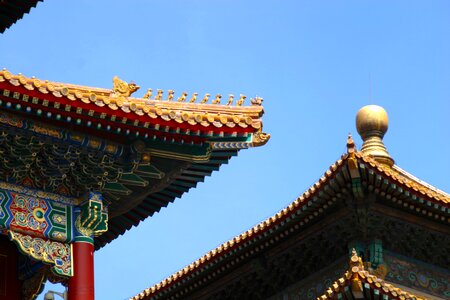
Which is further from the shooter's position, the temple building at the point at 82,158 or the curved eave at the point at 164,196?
the curved eave at the point at 164,196

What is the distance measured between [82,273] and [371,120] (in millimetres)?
13289

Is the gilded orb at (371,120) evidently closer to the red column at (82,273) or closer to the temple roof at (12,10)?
the temple roof at (12,10)

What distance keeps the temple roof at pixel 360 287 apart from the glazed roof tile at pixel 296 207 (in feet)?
0.26

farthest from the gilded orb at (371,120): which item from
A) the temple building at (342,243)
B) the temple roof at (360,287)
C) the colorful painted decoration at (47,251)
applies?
the colorful painted decoration at (47,251)

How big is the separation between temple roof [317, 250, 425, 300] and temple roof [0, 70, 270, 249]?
361 cm

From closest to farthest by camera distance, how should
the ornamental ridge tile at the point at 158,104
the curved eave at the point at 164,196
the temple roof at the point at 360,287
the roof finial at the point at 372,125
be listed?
the ornamental ridge tile at the point at 158,104 < the curved eave at the point at 164,196 < the temple roof at the point at 360,287 < the roof finial at the point at 372,125

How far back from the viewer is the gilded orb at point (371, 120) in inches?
1332

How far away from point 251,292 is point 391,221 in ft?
14.8

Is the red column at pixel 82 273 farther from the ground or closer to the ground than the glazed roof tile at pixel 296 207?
closer to the ground

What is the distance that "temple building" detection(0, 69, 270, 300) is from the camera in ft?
72.8

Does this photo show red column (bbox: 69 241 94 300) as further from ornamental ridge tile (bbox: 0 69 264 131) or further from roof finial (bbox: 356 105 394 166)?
roof finial (bbox: 356 105 394 166)

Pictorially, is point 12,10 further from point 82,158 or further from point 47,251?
point 47,251

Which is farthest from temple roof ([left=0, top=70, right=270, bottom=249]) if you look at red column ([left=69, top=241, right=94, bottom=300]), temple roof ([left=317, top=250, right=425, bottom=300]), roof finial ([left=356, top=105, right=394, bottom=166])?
roof finial ([left=356, top=105, right=394, bottom=166])

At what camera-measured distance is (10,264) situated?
23.3 m
